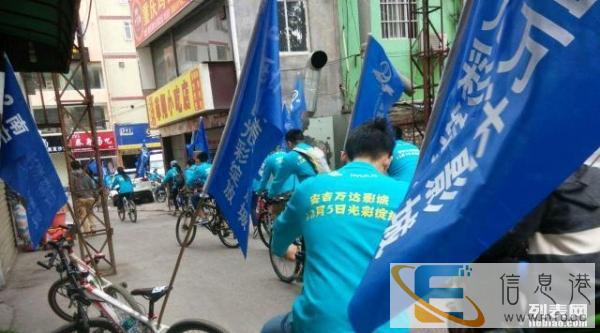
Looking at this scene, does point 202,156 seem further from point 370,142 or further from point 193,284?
point 370,142

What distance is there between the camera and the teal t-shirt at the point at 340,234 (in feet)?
6.21

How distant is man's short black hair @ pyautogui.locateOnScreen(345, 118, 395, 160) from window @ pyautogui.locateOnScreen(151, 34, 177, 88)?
16.1 meters

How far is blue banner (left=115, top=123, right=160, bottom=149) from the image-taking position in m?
28.1

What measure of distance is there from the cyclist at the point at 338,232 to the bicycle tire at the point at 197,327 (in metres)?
1.31

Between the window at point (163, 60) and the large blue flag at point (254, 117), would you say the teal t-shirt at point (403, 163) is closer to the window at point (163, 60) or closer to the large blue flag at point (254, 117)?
the large blue flag at point (254, 117)

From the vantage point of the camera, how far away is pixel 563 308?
1.44 metres

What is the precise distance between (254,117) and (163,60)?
56.2 feet

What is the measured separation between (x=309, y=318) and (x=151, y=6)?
16.5 meters

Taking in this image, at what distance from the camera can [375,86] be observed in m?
4.72

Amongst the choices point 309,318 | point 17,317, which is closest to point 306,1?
point 17,317

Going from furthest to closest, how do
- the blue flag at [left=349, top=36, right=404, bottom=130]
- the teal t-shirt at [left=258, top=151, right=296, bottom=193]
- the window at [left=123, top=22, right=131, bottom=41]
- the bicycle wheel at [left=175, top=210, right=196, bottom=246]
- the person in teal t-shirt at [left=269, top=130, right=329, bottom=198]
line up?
the window at [left=123, top=22, right=131, bottom=41] → the bicycle wheel at [left=175, top=210, right=196, bottom=246] → the teal t-shirt at [left=258, top=151, right=296, bottom=193] → the person in teal t-shirt at [left=269, top=130, right=329, bottom=198] → the blue flag at [left=349, top=36, right=404, bottom=130]

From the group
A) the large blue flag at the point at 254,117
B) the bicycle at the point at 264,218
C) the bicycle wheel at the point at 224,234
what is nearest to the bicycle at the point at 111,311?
the large blue flag at the point at 254,117

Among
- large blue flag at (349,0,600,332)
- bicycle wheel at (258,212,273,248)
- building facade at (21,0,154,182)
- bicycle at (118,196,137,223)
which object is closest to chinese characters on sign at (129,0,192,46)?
bicycle at (118,196,137,223)

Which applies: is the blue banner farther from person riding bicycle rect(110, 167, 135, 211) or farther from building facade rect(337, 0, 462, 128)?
building facade rect(337, 0, 462, 128)
